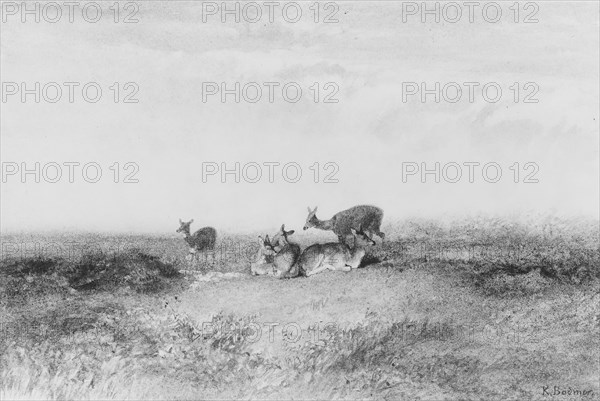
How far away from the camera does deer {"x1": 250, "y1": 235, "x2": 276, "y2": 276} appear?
584 cm

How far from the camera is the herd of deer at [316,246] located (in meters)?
5.79

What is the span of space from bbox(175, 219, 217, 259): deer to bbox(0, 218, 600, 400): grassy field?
3.0 inches

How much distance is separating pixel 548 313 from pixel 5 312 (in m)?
4.50

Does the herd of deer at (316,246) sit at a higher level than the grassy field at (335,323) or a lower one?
higher

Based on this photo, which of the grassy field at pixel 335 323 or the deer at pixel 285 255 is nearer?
the grassy field at pixel 335 323

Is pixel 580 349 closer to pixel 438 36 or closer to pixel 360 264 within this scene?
pixel 360 264

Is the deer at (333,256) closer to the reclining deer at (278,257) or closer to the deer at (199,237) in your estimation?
the reclining deer at (278,257)

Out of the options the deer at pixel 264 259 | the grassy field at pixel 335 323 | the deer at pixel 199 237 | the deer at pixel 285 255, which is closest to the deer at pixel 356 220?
the grassy field at pixel 335 323

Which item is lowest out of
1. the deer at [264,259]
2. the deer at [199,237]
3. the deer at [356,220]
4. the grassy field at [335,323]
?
the grassy field at [335,323]

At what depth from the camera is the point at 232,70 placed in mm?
5867

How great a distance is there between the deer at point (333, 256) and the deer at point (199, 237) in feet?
2.47

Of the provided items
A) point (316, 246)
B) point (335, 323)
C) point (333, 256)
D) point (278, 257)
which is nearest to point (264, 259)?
point (278, 257)

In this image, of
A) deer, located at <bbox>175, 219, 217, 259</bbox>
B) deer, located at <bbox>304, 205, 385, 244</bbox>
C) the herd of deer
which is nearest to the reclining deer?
the herd of deer

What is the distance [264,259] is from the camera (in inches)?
230
